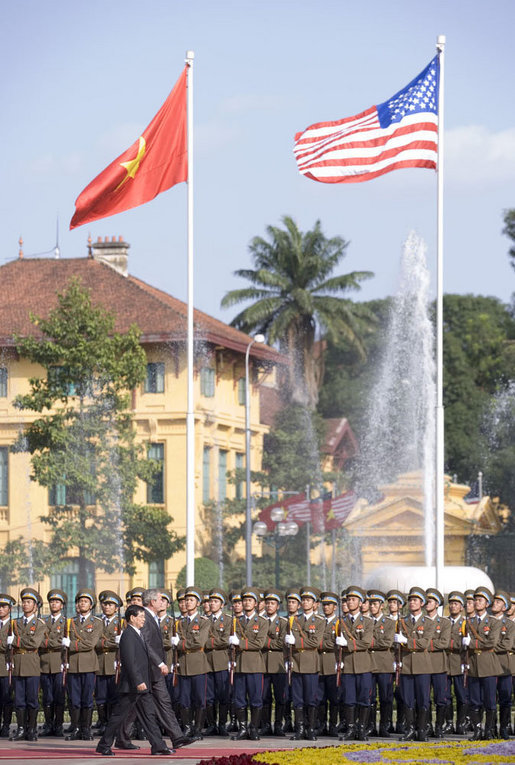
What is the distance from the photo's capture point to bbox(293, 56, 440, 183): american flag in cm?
2108

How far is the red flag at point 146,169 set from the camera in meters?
20.8

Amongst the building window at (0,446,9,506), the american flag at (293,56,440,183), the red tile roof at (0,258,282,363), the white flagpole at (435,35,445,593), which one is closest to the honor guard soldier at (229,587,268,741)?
the white flagpole at (435,35,445,593)

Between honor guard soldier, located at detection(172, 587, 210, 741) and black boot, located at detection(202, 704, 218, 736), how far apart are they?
194 millimetres

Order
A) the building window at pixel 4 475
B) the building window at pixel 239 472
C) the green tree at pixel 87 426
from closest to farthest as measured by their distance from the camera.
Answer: the green tree at pixel 87 426, the building window at pixel 4 475, the building window at pixel 239 472

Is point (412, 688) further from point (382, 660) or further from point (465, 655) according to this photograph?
point (465, 655)

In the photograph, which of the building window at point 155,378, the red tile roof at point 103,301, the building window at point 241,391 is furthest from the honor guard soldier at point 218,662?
the building window at point 241,391

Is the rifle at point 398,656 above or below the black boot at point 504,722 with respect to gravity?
above

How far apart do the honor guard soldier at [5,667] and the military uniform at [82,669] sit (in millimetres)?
709

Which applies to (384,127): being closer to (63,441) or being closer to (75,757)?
(75,757)

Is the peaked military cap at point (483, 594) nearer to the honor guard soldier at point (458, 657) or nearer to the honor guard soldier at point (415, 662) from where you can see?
the honor guard soldier at point (458, 657)

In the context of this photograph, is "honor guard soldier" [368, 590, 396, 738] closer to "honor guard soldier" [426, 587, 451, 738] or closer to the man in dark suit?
"honor guard soldier" [426, 587, 451, 738]

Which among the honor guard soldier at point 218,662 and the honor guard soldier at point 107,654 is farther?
the honor guard soldier at point 218,662

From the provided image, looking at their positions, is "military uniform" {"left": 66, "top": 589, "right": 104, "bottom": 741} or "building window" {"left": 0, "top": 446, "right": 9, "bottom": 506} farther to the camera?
"building window" {"left": 0, "top": 446, "right": 9, "bottom": 506}

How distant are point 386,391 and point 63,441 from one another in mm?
12464
